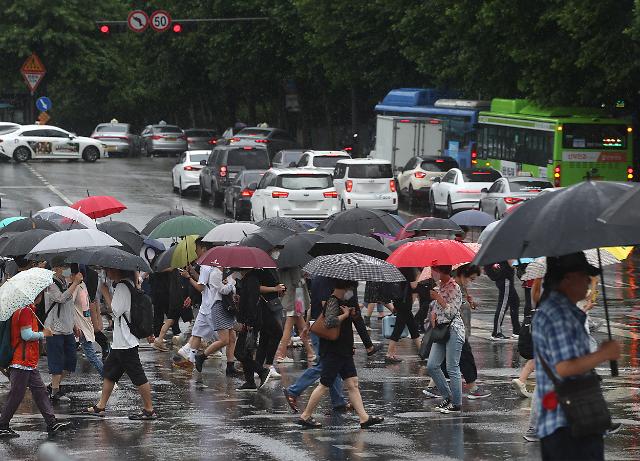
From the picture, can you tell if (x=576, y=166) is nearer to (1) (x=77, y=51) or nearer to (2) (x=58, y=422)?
(2) (x=58, y=422)

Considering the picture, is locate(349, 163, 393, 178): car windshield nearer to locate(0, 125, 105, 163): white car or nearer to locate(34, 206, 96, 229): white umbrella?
locate(34, 206, 96, 229): white umbrella

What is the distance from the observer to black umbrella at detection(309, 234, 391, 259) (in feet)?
48.4

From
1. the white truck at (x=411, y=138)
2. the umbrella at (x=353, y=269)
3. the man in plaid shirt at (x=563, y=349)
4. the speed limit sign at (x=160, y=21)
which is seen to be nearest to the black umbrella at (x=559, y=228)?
the man in plaid shirt at (x=563, y=349)

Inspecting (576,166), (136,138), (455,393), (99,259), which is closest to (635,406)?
(455,393)

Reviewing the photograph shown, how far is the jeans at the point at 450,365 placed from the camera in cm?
1310

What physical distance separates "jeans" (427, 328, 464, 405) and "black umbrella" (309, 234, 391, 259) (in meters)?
1.81

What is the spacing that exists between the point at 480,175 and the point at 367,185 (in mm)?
3558

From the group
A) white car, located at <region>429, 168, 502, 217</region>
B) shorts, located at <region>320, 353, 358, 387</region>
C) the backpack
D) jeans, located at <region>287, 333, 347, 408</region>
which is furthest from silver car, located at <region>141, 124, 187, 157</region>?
shorts, located at <region>320, 353, 358, 387</region>

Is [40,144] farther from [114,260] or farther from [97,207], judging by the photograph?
[114,260]

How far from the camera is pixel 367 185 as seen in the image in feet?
123

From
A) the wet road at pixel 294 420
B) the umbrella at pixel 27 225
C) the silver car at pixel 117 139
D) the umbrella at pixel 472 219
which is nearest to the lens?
the wet road at pixel 294 420

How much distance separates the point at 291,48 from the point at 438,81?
15922 millimetres

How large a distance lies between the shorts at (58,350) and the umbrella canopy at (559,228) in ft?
23.9

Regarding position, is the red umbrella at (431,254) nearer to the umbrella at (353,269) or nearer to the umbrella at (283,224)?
the umbrella at (353,269)
